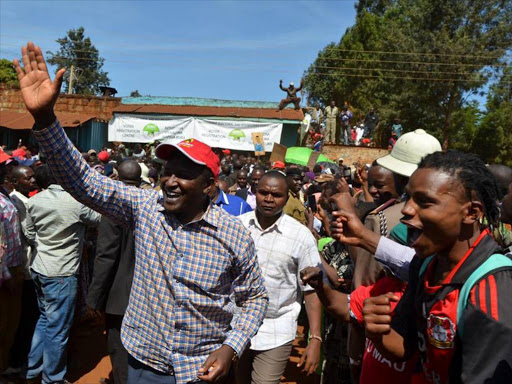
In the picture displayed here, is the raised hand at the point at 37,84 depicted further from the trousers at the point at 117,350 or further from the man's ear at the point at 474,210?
the trousers at the point at 117,350

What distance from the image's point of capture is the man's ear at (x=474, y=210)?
1654 millimetres

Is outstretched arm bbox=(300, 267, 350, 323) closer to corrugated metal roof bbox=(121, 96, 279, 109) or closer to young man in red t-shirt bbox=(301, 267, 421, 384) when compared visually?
young man in red t-shirt bbox=(301, 267, 421, 384)

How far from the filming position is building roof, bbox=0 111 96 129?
65.3 ft

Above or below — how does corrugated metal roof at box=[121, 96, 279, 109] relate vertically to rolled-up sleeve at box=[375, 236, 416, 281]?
above

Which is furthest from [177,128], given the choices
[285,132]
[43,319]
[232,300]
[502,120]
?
[502,120]

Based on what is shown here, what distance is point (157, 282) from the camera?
2234mm

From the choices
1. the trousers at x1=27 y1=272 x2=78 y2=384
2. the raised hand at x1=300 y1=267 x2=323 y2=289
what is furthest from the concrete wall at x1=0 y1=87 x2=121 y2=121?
the raised hand at x1=300 y1=267 x2=323 y2=289

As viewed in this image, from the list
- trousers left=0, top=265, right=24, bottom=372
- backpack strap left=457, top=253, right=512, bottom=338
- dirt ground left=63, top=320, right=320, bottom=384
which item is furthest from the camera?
dirt ground left=63, top=320, right=320, bottom=384

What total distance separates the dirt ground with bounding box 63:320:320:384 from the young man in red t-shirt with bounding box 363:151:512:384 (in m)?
3.12

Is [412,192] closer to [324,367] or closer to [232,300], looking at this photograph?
[232,300]

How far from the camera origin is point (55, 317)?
4.36 meters

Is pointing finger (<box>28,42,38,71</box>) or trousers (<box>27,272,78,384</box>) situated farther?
trousers (<box>27,272,78,384</box>)

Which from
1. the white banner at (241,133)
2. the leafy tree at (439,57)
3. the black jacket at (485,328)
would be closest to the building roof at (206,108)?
the white banner at (241,133)

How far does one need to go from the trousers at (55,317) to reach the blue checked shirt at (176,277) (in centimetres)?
235
